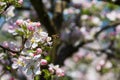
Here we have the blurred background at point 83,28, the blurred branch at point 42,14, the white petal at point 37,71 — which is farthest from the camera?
the blurred background at point 83,28

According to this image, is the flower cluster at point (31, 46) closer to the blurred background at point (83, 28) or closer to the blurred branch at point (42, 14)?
the blurred branch at point (42, 14)

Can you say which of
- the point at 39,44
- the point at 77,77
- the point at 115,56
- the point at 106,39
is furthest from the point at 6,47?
the point at 77,77

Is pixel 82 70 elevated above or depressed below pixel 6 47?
below

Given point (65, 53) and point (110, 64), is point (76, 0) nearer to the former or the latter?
point (110, 64)

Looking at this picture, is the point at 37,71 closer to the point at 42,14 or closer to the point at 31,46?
the point at 31,46

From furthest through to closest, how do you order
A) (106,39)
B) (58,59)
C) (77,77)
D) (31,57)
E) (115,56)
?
(77,77)
(106,39)
(115,56)
(58,59)
(31,57)

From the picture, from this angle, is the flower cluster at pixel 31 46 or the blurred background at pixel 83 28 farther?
the blurred background at pixel 83 28

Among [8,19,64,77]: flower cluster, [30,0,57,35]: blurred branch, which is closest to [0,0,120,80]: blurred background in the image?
[30,0,57,35]: blurred branch

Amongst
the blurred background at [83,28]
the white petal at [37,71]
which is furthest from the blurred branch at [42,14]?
the white petal at [37,71]

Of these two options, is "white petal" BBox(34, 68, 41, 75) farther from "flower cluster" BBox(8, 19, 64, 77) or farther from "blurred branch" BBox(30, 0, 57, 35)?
"blurred branch" BBox(30, 0, 57, 35)
